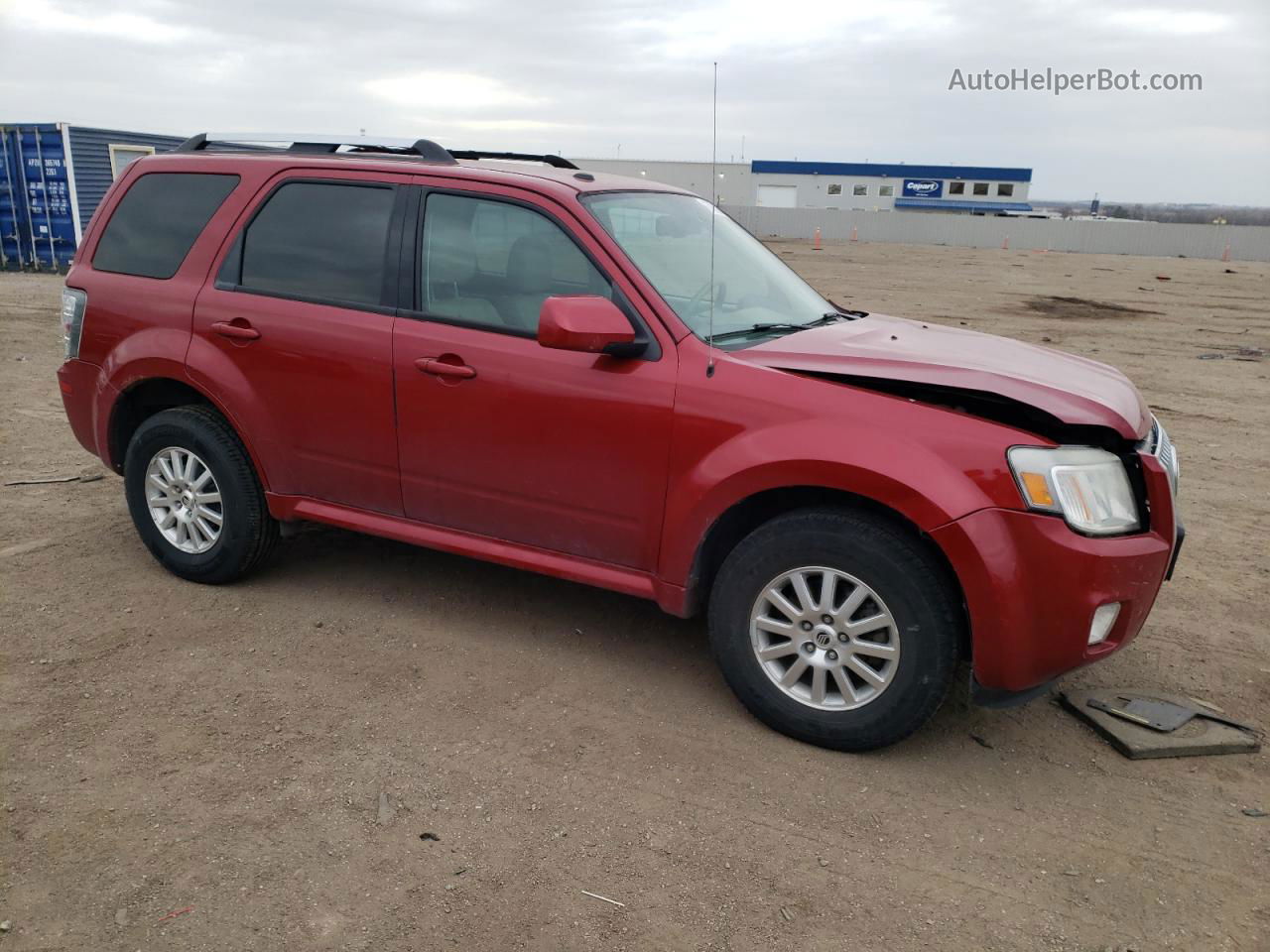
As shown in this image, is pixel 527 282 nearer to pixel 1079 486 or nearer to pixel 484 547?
pixel 484 547

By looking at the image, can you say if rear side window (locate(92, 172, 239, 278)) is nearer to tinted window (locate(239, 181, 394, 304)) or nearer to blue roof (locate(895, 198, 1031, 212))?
tinted window (locate(239, 181, 394, 304))

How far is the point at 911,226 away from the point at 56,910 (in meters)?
47.8

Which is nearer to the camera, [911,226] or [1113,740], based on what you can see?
[1113,740]

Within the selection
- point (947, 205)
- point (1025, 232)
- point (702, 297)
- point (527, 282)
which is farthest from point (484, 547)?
point (947, 205)

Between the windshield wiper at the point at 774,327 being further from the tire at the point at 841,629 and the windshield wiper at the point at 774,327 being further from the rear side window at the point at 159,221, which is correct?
the rear side window at the point at 159,221

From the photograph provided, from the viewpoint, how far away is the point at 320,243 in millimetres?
4281

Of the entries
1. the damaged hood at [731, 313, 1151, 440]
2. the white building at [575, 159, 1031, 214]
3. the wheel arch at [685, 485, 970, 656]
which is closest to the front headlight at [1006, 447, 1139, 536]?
the damaged hood at [731, 313, 1151, 440]

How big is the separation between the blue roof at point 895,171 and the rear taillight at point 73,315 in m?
73.6

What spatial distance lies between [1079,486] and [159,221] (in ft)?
13.7

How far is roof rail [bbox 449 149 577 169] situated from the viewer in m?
4.64

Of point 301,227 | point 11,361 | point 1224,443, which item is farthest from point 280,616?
point 11,361

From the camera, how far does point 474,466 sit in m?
3.97

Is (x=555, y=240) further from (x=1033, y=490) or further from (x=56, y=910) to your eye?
(x=56, y=910)

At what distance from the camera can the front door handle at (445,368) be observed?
12.6 ft
